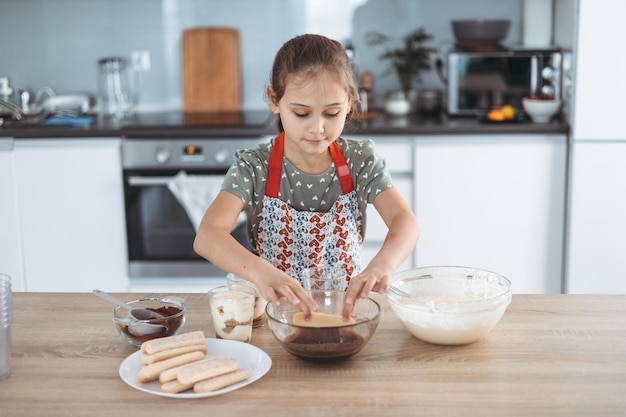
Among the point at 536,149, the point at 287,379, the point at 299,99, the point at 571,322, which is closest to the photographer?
the point at 287,379

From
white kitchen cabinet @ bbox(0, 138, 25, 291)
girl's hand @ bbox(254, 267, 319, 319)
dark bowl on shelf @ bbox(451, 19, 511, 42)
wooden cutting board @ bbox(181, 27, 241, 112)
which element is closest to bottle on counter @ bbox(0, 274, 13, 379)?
girl's hand @ bbox(254, 267, 319, 319)

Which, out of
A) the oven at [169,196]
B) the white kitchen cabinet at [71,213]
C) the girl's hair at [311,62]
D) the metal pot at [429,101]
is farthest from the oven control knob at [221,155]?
the girl's hair at [311,62]

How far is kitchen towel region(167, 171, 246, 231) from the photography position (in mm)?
3146

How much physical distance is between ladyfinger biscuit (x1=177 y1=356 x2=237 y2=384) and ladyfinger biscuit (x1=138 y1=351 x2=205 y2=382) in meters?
0.03

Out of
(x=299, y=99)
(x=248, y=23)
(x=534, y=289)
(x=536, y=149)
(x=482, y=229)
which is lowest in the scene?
(x=534, y=289)

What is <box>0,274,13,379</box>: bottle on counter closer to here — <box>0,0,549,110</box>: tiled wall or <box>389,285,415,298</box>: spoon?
<box>389,285,415,298</box>: spoon

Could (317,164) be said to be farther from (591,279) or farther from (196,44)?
(196,44)

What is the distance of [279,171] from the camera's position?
1943 millimetres

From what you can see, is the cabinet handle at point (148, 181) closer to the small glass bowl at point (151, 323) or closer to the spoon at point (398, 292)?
the small glass bowl at point (151, 323)

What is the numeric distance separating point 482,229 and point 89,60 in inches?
75.0

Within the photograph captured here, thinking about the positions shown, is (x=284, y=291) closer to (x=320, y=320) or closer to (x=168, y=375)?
(x=320, y=320)

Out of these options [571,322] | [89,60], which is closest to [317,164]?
[571,322]

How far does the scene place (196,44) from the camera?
3.67 meters

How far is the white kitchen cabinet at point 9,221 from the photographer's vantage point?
127 inches
